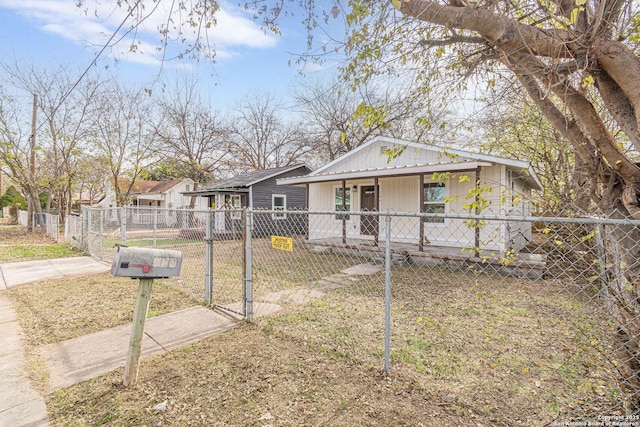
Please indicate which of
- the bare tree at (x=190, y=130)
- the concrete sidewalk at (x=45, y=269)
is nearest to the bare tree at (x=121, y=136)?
the bare tree at (x=190, y=130)

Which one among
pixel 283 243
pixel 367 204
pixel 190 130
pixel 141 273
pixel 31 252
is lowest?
pixel 31 252

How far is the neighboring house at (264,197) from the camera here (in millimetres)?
16266

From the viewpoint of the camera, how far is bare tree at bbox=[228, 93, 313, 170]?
80.8 feet

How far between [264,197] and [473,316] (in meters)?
13.9

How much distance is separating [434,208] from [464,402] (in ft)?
26.2

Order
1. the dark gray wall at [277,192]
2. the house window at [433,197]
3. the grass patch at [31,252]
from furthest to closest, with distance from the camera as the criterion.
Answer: the dark gray wall at [277,192] → the house window at [433,197] → the grass patch at [31,252]

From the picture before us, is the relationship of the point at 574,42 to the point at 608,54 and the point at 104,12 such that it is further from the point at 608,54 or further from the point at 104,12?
the point at 104,12

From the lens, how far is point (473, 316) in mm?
4461

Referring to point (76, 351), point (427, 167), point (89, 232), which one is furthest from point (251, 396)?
point (89, 232)

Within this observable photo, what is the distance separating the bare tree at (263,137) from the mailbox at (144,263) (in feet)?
71.7

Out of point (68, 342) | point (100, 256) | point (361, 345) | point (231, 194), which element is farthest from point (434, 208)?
point (231, 194)

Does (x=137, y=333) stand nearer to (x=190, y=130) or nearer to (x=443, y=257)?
(x=443, y=257)

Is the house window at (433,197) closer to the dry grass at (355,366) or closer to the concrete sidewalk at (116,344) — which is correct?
the dry grass at (355,366)

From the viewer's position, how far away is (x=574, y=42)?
2057 millimetres
